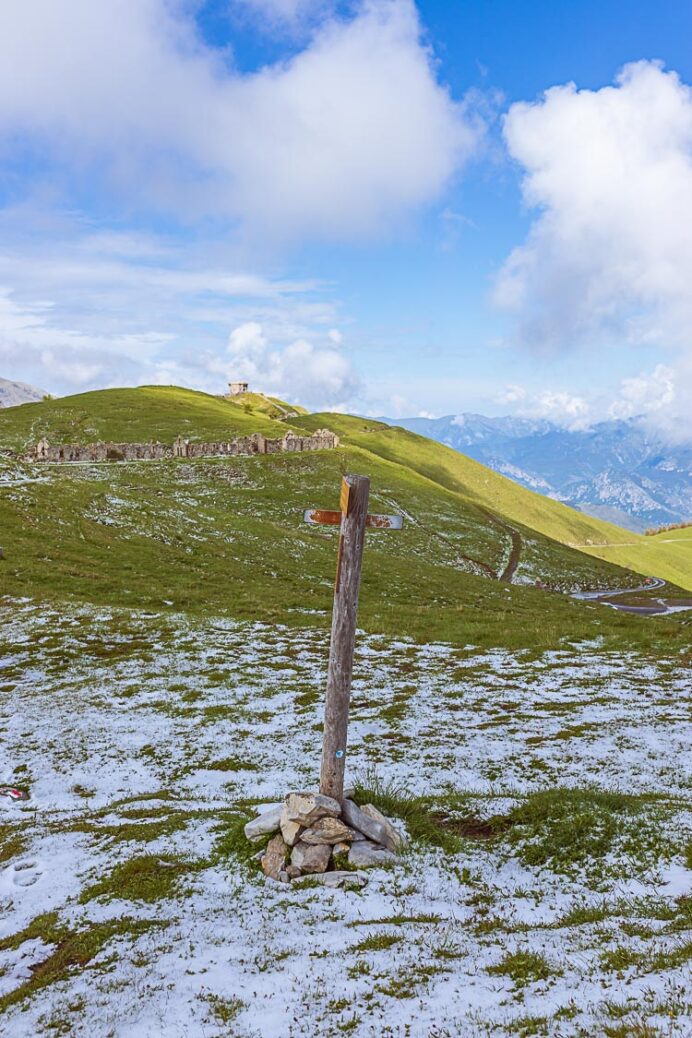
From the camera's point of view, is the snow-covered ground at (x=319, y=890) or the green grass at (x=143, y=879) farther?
the green grass at (x=143, y=879)

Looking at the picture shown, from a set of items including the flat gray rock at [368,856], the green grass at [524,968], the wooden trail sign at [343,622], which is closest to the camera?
the green grass at [524,968]

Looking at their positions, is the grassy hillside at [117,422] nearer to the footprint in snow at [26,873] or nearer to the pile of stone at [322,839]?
the footprint in snow at [26,873]

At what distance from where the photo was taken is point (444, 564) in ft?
263

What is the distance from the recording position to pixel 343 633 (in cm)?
1250

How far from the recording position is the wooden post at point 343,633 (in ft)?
39.4

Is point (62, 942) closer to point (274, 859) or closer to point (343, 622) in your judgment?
point (274, 859)

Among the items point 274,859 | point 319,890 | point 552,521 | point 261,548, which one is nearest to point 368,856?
point 319,890

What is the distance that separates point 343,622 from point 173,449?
104m

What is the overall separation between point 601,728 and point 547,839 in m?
7.55

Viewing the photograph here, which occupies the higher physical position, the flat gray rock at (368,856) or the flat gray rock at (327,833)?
the flat gray rock at (327,833)

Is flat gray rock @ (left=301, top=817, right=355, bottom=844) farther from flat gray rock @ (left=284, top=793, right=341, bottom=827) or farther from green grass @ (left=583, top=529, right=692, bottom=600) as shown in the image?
green grass @ (left=583, top=529, right=692, bottom=600)

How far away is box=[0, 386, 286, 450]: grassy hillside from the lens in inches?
4796

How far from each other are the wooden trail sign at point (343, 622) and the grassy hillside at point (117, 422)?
380ft

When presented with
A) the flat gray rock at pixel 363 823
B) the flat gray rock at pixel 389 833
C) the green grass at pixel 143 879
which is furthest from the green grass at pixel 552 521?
the green grass at pixel 143 879
